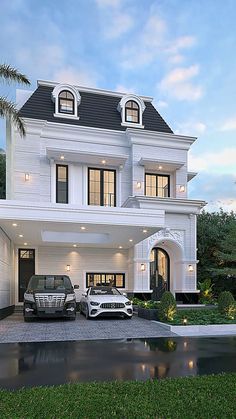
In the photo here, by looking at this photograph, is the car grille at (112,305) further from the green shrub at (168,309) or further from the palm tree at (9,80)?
the palm tree at (9,80)

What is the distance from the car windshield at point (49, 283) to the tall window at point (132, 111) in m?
10.7

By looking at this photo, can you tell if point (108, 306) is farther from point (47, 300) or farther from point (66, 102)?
point (66, 102)

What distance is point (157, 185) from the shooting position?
69.9 feet

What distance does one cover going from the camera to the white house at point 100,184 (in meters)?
19.0

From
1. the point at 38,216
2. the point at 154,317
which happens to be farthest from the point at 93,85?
the point at 154,317

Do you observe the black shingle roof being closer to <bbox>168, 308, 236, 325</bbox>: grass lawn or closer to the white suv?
the white suv

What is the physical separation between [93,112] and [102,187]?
4368 mm

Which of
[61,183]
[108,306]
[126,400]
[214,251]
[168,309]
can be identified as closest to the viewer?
[126,400]

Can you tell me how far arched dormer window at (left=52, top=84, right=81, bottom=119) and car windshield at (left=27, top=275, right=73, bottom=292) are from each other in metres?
9.55

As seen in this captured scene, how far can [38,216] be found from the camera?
13375 millimetres

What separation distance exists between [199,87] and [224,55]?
303cm

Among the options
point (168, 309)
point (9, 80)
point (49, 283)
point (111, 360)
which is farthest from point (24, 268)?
point (111, 360)

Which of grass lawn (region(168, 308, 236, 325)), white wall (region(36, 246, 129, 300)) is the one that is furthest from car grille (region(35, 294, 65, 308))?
white wall (region(36, 246, 129, 300))

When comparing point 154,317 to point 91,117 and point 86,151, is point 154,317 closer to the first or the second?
point 86,151
